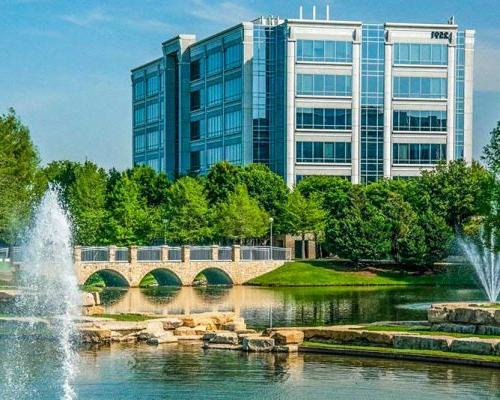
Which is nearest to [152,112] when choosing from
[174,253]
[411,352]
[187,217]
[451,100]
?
[451,100]

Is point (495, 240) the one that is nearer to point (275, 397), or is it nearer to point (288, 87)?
point (275, 397)

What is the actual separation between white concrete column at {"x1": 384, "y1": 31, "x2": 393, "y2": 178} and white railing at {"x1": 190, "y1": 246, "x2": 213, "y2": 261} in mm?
37256

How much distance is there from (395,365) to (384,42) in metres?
97.6

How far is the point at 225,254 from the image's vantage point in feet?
351

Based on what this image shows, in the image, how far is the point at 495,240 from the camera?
6812cm

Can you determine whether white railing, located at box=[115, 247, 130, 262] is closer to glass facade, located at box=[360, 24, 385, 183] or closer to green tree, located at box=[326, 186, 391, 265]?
green tree, located at box=[326, 186, 391, 265]

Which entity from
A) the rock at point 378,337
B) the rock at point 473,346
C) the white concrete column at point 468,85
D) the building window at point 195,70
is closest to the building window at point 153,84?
the building window at point 195,70

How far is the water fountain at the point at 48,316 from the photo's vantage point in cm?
3953

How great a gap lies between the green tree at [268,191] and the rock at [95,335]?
233 feet

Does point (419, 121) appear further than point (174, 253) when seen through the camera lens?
Yes

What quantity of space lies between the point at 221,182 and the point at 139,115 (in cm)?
5083

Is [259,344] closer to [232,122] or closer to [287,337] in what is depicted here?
[287,337]

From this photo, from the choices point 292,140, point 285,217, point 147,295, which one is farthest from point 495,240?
point 292,140

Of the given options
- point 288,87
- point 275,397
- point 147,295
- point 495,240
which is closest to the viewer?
point 275,397
